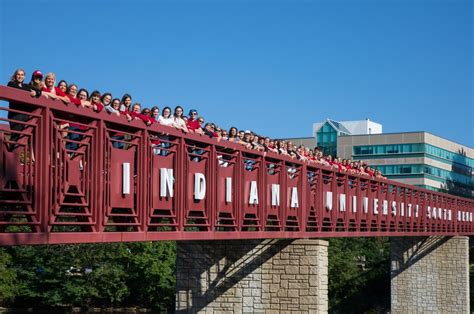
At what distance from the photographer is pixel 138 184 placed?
14.9 meters

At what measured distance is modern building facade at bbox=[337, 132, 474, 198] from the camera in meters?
118

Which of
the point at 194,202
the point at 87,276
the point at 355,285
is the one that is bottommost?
the point at 355,285

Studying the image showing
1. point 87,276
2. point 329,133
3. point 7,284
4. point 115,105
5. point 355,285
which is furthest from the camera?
point 329,133

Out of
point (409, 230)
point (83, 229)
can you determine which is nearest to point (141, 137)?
point (83, 229)

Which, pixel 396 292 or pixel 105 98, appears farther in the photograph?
pixel 396 292

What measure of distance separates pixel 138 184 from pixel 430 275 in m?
33.5

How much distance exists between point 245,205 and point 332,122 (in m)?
112

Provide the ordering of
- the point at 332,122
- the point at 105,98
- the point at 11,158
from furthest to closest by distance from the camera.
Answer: the point at 332,122
the point at 105,98
the point at 11,158

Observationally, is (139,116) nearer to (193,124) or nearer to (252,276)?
(193,124)

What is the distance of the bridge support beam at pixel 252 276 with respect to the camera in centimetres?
2305

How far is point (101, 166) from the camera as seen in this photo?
44.7 feet

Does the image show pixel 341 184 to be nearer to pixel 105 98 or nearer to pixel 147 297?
pixel 105 98

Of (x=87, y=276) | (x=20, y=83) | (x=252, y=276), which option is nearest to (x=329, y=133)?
(x=87, y=276)

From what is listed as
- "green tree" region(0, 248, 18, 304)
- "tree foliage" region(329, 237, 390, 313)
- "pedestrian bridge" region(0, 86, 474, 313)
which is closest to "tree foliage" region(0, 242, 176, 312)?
"green tree" region(0, 248, 18, 304)
